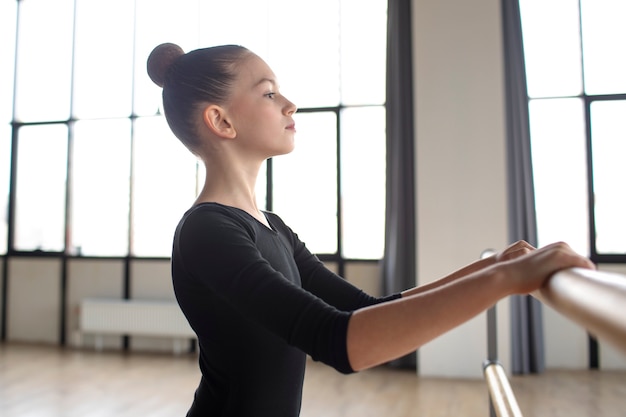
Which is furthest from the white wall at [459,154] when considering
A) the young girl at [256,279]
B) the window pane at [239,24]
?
the young girl at [256,279]

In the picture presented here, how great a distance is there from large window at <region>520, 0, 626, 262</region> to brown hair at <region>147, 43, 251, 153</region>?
13.9 feet

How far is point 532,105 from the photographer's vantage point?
4832 millimetres

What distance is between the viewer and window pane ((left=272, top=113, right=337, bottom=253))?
17.1ft

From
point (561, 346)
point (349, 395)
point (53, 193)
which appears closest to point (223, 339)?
point (349, 395)

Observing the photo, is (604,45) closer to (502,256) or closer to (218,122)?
(502,256)

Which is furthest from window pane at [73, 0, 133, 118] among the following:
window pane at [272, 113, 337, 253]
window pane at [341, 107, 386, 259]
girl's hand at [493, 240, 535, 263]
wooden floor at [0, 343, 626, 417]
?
girl's hand at [493, 240, 535, 263]

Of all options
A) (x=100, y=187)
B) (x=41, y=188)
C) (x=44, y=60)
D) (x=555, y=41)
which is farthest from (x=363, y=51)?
(x=41, y=188)

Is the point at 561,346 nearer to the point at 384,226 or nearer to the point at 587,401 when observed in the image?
the point at 587,401

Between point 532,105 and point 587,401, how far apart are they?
2.46m

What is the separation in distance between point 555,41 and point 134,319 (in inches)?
181

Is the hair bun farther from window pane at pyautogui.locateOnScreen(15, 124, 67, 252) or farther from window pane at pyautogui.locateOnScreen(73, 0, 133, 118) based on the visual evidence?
window pane at pyautogui.locateOnScreen(15, 124, 67, 252)

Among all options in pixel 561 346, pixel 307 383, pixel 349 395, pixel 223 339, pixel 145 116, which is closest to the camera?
pixel 223 339

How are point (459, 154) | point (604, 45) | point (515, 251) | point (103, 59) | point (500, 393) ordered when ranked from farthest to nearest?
point (103, 59), point (604, 45), point (459, 154), point (500, 393), point (515, 251)

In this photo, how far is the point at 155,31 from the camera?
19.1 feet
